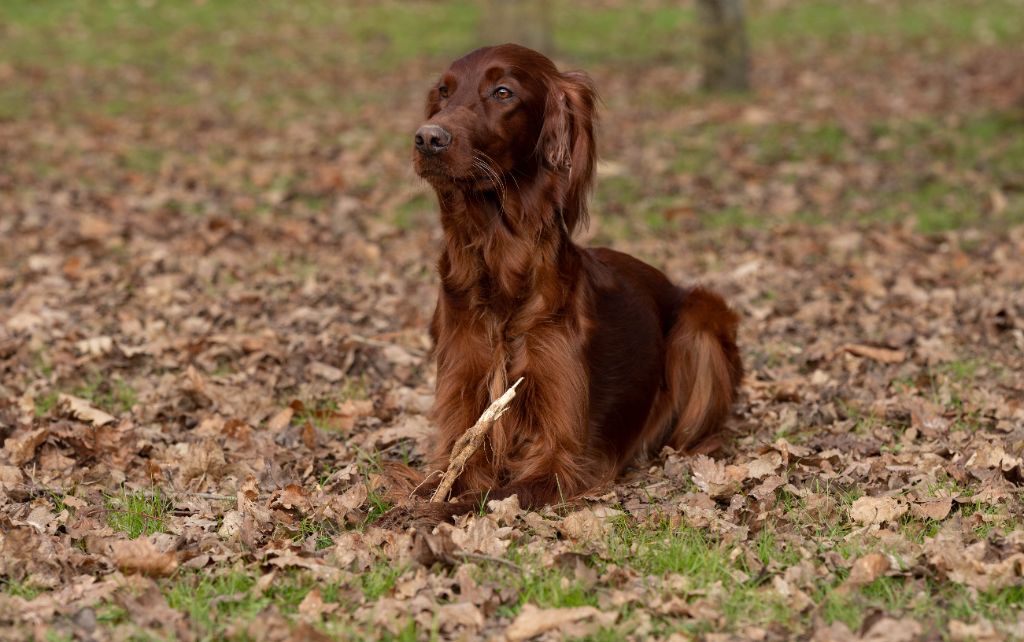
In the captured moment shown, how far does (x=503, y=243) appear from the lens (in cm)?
433

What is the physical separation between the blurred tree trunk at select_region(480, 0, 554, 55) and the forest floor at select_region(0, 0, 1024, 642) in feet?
5.47

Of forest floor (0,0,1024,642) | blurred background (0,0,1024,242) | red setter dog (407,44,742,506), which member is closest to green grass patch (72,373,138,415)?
forest floor (0,0,1024,642)

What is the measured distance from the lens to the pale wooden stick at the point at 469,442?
14.4ft

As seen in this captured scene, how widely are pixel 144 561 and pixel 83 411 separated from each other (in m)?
1.94

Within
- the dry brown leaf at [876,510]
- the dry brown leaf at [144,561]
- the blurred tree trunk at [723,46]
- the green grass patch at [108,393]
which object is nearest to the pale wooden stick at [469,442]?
the dry brown leaf at [144,561]

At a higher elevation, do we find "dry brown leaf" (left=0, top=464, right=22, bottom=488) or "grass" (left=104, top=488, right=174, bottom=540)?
"dry brown leaf" (left=0, top=464, right=22, bottom=488)

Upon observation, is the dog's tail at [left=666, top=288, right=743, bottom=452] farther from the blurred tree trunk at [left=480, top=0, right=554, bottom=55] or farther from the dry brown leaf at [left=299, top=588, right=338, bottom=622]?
the blurred tree trunk at [left=480, top=0, right=554, bottom=55]

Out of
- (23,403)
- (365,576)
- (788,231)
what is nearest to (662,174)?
(788,231)

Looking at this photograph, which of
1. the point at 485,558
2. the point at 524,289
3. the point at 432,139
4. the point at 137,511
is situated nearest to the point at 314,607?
the point at 485,558

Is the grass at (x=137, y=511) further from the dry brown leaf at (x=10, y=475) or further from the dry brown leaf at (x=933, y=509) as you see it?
the dry brown leaf at (x=933, y=509)

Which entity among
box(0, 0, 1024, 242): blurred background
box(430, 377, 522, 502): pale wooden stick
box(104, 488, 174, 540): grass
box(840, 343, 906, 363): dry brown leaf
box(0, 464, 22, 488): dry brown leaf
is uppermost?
box(0, 0, 1024, 242): blurred background

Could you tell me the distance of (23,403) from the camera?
5.71m

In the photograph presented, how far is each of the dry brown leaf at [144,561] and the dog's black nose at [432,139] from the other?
5.02 ft

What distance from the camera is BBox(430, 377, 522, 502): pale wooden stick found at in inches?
172
